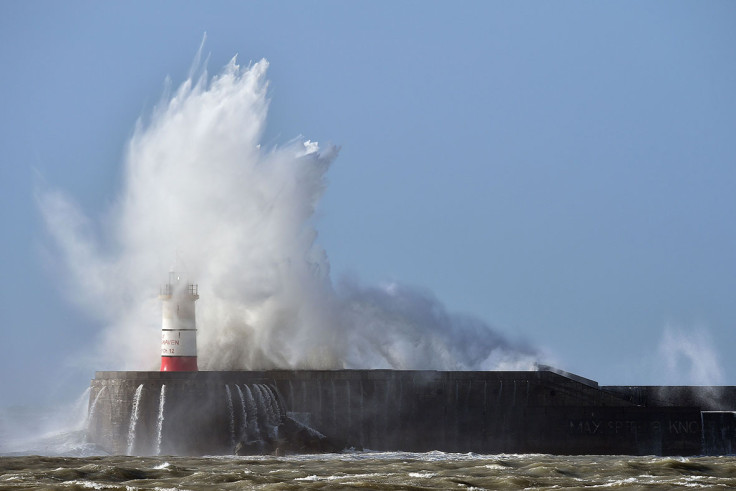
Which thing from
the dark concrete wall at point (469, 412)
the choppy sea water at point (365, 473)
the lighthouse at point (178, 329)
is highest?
the lighthouse at point (178, 329)

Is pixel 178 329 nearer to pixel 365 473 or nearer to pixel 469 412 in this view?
pixel 469 412

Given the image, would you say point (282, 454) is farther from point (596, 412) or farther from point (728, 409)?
point (728, 409)

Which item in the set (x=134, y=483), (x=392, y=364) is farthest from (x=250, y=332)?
(x=134, y=483)

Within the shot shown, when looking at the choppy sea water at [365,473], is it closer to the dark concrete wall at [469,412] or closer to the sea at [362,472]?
the sea at [362,472]

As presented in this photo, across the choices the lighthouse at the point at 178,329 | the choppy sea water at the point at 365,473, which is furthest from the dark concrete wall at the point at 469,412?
the choppy sea water at the point at 365,473

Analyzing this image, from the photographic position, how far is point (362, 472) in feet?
92.2

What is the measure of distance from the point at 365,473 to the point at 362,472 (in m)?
0.27

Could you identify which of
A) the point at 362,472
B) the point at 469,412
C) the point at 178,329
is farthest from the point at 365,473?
the point at 178,329

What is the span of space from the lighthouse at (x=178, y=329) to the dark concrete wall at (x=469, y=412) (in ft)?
6.91

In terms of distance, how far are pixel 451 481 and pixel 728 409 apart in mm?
17683

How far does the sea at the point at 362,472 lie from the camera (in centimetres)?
2539

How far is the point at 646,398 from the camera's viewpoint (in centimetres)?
4112

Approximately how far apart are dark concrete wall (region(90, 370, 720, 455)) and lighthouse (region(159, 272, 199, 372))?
2.11m

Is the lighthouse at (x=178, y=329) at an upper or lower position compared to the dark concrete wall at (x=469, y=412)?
upper
